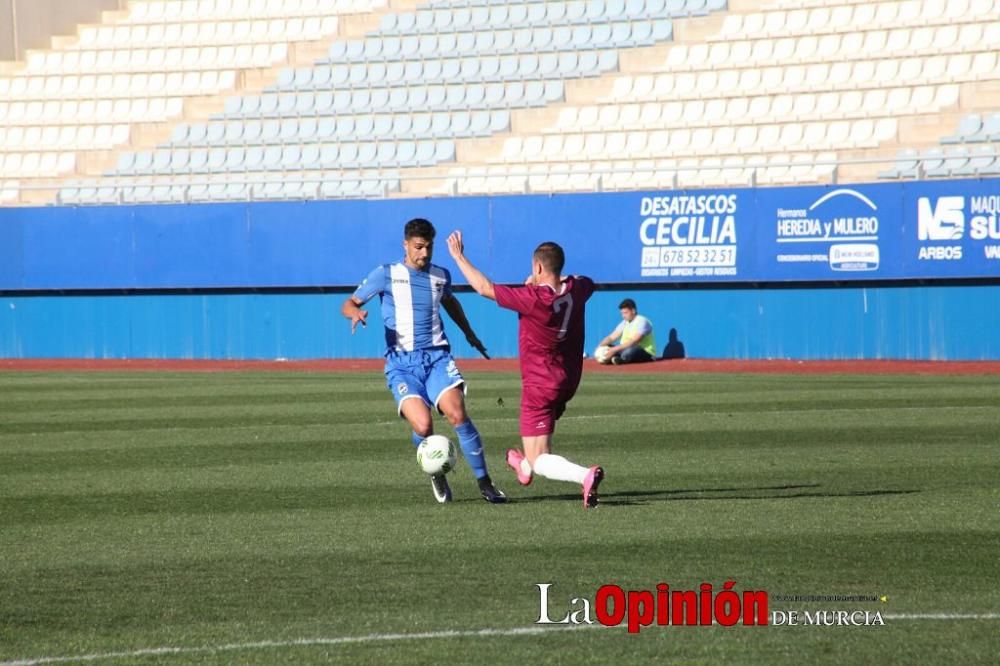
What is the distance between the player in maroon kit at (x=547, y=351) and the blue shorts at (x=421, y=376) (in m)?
0.62

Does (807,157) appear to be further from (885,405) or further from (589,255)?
(885,405)

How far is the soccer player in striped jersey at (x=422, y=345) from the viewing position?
10.8 meters

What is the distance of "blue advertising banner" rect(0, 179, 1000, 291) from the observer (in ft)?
91.4

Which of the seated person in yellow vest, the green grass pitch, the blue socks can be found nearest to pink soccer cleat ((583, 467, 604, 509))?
the green grass pitch

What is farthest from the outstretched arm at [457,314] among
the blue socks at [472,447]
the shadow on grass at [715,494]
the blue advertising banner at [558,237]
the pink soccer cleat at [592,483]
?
the blue advertising banner at [558,237]

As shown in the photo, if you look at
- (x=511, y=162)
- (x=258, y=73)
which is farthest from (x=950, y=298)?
(x=258, y=73)

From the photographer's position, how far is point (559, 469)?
10.2 meters

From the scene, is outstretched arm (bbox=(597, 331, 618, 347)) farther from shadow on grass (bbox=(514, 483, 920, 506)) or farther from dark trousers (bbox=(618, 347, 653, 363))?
shadow on grass (bbox=(514, 483, 920, 506))

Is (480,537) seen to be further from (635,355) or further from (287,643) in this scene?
(635,355)

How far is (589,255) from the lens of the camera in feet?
102

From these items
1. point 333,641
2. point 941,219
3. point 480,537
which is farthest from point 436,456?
point 941,219

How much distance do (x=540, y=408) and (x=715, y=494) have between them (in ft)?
4.69

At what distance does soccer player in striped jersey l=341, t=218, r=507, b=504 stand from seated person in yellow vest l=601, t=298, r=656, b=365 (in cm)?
1765

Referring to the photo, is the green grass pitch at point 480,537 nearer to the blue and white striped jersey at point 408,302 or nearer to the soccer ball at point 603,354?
the blue and white striped jersey at point 408,302
